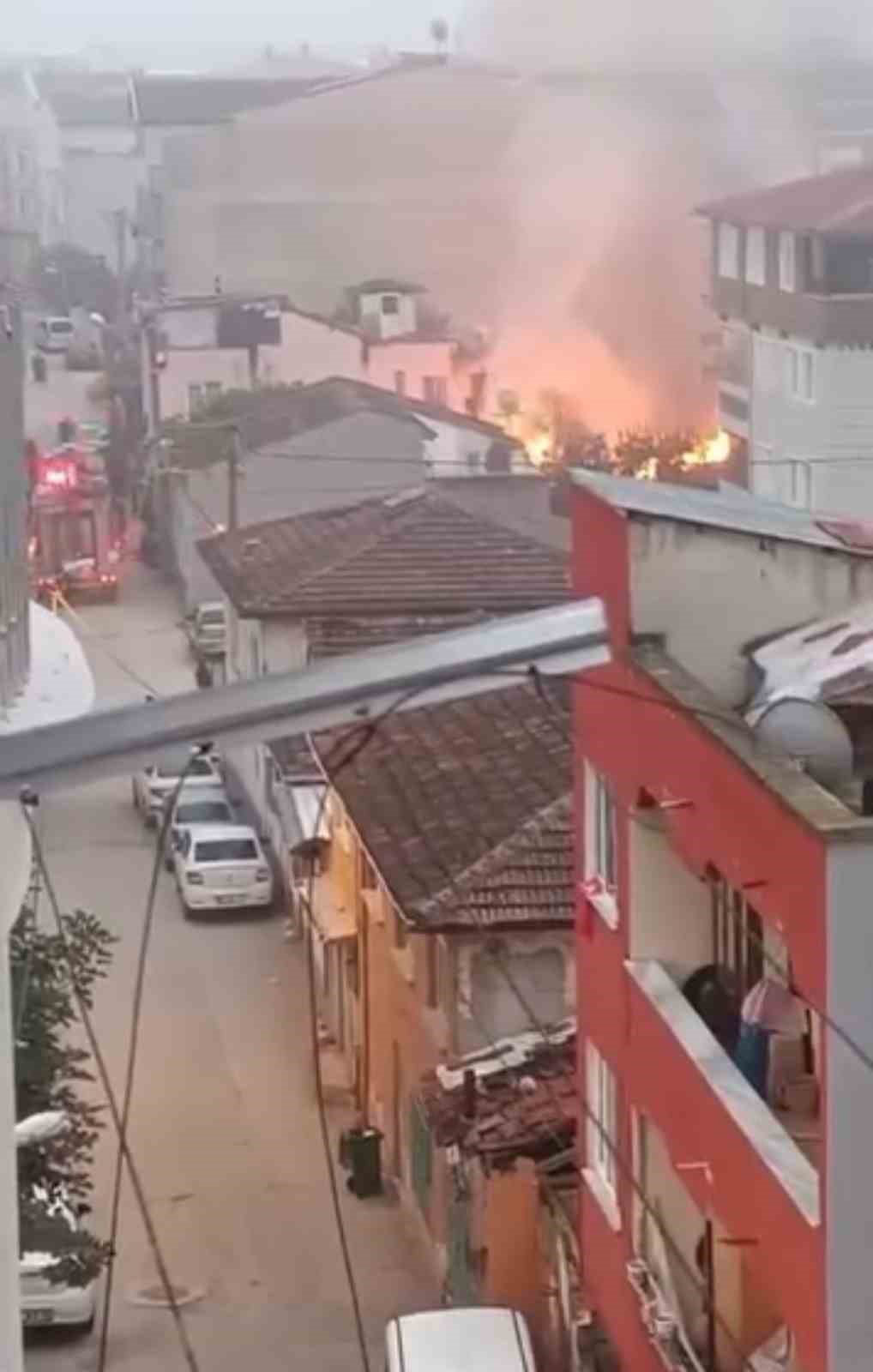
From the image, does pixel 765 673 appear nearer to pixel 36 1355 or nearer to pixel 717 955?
pixel 717 955

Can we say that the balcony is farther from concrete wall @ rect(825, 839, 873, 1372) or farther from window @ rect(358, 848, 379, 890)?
concrete wall @ rect(825, 839, 873, 1372)

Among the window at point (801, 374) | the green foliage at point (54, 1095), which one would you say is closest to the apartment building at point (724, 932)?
the green foliage at point (54, 1095)

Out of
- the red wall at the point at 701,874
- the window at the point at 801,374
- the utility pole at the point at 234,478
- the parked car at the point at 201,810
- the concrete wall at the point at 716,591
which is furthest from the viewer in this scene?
the utility pole at the point at 234,478

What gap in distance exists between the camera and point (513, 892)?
136 inches

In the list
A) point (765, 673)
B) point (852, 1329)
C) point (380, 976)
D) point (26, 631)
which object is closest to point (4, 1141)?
point (26, 631)

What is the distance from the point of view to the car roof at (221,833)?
5762 mm

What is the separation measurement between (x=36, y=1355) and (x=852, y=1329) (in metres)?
1.93

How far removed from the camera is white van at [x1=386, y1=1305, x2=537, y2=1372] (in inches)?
116

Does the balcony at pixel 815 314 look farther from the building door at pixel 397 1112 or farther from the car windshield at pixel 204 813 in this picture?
the building door at pixel 397 1112

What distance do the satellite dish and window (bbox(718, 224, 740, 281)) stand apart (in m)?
5.22

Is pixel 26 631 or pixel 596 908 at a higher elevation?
pixel 26 631

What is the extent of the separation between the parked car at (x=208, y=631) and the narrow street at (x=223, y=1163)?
53cm

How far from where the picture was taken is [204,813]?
6.21 meters

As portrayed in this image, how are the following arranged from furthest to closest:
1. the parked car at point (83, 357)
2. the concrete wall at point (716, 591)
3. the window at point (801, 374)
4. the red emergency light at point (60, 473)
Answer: the parked car at point (83, 357) < the red emergency light at point (60, 473) < the window at point (801, 374) < the concrete wall at point (716, 591)
